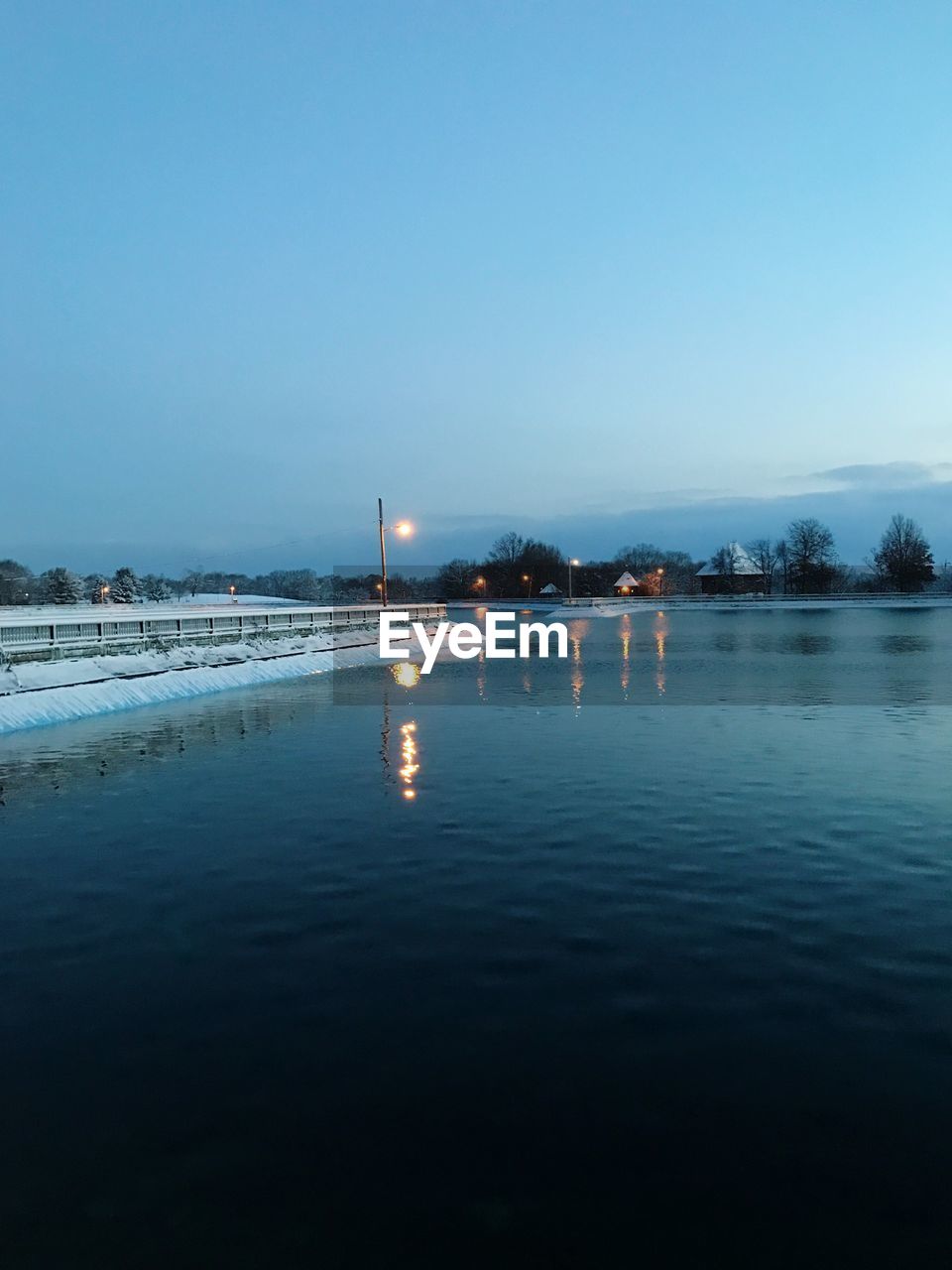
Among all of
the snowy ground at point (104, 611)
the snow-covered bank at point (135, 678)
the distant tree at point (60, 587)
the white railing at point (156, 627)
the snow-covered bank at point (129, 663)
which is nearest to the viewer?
the snow-covered bank at point (135, 678)

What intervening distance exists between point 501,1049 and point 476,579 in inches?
7257

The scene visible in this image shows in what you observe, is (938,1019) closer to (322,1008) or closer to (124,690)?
(322,1008)

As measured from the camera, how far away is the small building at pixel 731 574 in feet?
520

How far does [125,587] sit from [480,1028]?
150 m

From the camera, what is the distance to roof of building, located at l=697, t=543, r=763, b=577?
527 feet

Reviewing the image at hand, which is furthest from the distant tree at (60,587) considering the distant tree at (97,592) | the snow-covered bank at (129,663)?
the snow-covered bank at (129,663)

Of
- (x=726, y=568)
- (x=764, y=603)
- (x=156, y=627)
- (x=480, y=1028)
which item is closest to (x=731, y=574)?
(x=726, y=568)

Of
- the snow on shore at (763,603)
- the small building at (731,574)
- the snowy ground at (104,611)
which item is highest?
the small building at (731,574)

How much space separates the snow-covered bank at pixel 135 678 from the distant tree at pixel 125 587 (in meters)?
112

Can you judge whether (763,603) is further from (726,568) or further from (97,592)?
(97,592)

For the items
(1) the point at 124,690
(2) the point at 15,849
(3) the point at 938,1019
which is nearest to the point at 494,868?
(3) the point at 938,1019

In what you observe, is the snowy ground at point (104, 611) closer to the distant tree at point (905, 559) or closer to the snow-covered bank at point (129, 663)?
the snow-covered bank at point (129, 663)

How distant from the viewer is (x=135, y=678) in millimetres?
26594

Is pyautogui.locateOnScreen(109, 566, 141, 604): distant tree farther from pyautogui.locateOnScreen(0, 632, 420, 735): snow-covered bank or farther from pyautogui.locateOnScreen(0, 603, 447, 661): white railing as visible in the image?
pyautogui.locateOnScreen(0, 632, 420, 735): snow-covered bank
